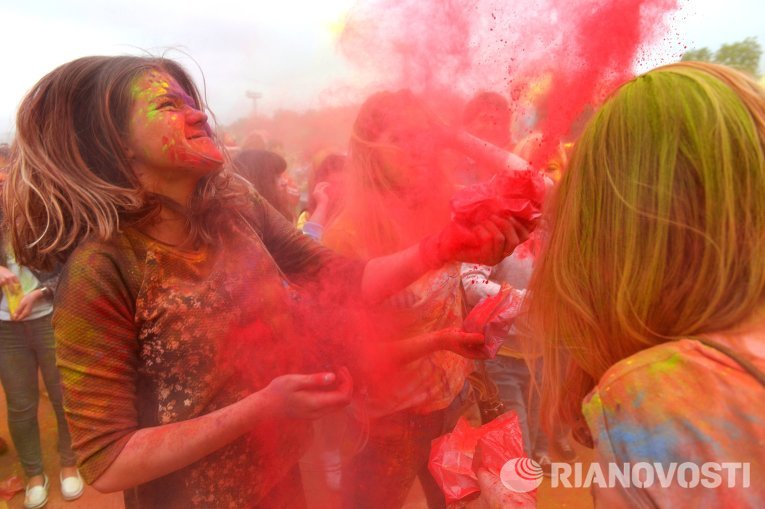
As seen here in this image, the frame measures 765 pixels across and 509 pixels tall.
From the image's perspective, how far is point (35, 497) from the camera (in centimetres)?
322

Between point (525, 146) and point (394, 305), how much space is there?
2.38ft

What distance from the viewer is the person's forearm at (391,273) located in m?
1.50

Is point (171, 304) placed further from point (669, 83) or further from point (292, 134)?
point (669, 83)

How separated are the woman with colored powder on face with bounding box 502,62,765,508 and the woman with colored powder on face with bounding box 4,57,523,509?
0.34 m

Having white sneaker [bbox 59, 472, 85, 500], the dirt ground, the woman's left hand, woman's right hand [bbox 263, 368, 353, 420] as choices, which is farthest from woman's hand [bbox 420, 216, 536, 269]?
white sneaker [bbox 59, 472, 85, 500]

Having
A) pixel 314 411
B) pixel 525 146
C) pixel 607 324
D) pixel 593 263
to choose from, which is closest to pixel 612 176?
pixel 593 263

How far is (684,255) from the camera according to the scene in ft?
3.01

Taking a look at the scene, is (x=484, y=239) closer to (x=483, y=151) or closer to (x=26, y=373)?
(x=483, y=151)

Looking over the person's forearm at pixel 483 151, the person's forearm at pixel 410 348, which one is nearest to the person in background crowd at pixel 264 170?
the person's forearm at pixel 410 348

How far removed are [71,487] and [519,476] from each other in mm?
3200

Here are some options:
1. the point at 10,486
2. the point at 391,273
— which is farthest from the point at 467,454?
the point at 10,486

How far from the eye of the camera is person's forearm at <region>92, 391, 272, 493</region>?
1.13 m

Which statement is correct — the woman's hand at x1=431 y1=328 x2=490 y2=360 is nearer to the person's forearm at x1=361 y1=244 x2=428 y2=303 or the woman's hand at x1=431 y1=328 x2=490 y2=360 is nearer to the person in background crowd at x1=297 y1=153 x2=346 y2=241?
the person's forearm at x1=361 y1=244 x2=428 y2=303

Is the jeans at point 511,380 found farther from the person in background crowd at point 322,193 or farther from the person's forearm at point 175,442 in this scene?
the person's forearm at point 175,442
